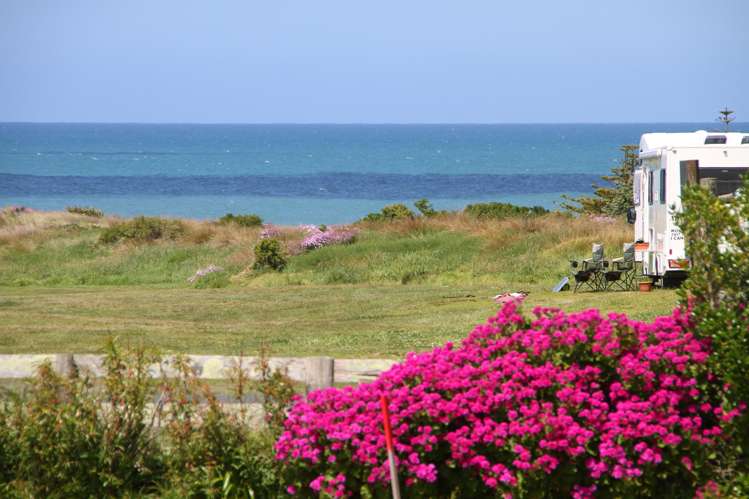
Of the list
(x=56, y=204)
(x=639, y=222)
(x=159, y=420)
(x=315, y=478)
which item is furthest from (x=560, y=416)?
(x=56, y=204)

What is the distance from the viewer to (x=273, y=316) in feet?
59.9

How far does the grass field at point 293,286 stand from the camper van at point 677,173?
2.96 feet

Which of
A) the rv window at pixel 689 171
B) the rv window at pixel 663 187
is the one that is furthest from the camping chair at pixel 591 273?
the rv window at pixel 689 171

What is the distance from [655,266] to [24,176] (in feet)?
360

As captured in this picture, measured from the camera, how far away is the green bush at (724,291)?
6.78 m

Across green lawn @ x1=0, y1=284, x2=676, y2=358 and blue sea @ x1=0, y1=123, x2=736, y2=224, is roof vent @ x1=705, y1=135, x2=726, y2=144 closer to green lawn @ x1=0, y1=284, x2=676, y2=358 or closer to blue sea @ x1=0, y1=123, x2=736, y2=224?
green lawn @ x1=0, y1=284, x2=676, y2=358

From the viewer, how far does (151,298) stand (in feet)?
70.3

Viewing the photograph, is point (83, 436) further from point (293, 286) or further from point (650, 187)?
point (293, 286)

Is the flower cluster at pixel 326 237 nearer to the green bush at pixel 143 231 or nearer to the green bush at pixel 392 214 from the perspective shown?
the green bush at pixel 392 214

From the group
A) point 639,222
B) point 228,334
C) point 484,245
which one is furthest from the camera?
point 484,245

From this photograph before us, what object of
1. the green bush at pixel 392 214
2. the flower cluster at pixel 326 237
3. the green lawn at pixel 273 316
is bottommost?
the green lawn at pixel 273 316

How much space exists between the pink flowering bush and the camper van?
10.5 m

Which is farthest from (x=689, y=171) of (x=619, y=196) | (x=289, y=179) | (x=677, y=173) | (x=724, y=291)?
(x=289, y=179)

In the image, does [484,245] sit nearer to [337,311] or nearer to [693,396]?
[337,311]
